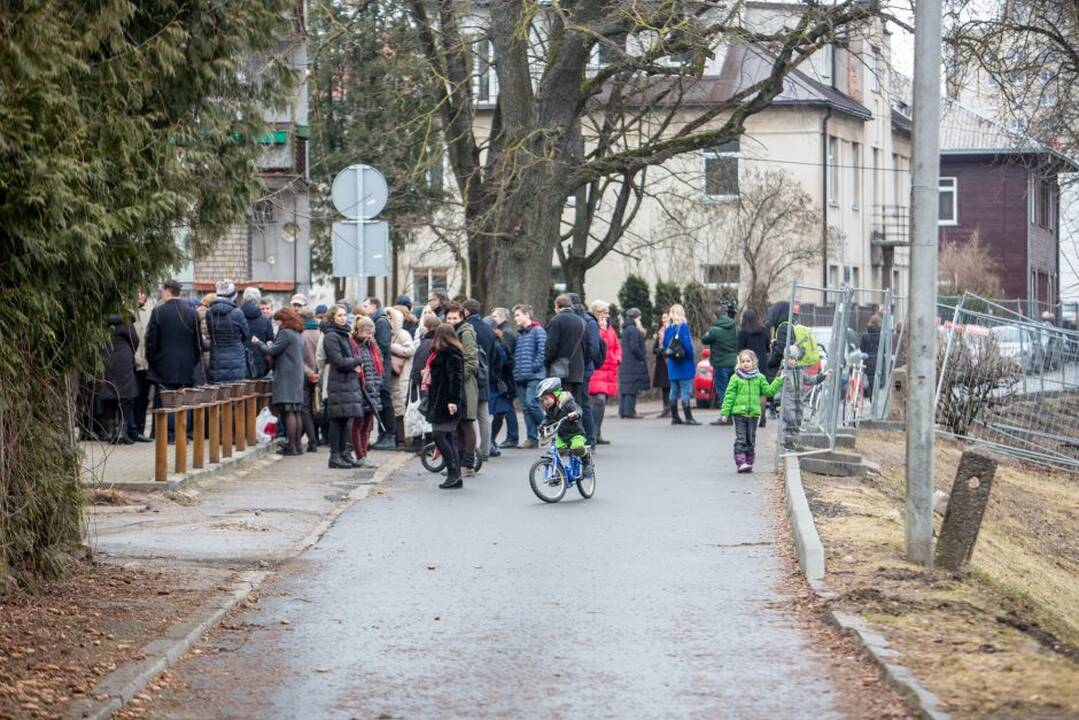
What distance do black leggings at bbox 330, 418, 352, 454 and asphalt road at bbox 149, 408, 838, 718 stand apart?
276cm

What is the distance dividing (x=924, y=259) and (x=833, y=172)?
42.7 m

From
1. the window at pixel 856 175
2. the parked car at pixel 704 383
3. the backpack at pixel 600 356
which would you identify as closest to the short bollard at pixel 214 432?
the backpack at pixel 600 356

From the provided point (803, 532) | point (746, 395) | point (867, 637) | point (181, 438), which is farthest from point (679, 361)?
point (867, 637)

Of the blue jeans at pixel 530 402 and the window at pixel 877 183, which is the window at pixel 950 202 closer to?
the window at pixel 877 183

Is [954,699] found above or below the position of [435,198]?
below

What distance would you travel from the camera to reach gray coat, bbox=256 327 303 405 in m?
19.2

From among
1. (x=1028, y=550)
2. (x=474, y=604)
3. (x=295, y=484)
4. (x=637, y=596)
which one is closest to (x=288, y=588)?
(x=474, y=604)

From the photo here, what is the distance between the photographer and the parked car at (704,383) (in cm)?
3080

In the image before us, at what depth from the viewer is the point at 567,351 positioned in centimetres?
2058

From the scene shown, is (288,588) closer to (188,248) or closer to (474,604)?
(474,604)

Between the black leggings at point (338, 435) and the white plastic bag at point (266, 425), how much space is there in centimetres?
264

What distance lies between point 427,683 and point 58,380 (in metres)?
3.41

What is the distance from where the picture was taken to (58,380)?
→ 10297mm

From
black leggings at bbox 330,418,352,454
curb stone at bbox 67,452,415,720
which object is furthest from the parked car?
curb stone at bbox 67,452,415,720
